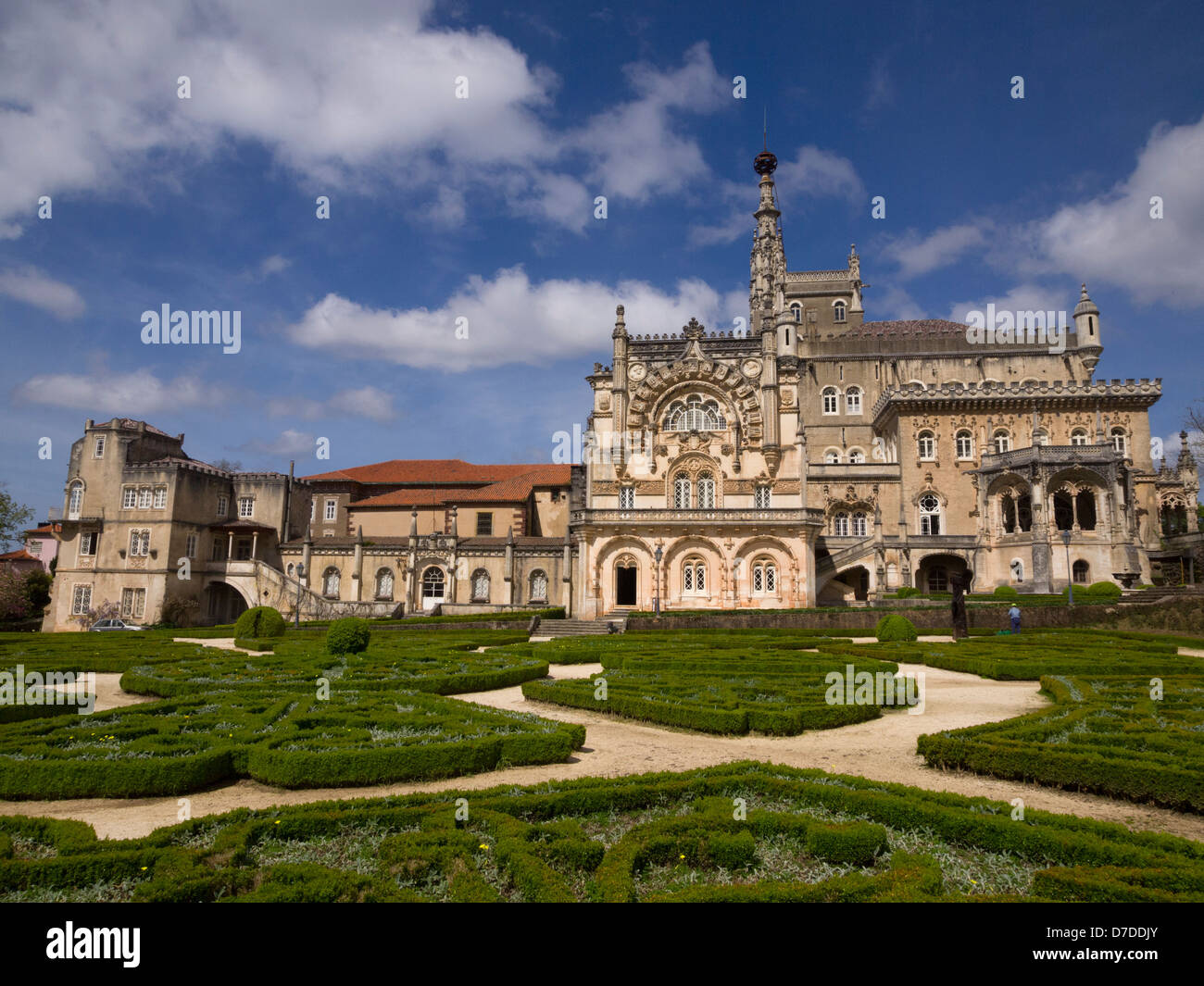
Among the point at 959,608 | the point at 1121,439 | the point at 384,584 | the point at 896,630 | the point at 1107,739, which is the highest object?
the point at 1121,439

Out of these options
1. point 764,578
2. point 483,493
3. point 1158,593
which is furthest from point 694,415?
point 1158,593

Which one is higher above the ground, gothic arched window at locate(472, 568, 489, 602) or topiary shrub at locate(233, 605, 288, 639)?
gothic arched window at locate(472, 568, 489, 602)

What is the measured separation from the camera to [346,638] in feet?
64.3

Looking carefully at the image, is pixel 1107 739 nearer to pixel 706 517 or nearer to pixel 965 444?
pixel 706 517

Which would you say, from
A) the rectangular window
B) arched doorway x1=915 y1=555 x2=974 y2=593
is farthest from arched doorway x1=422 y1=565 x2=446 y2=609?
arched doorway x1=915 y1=555 x2=974 y2=593

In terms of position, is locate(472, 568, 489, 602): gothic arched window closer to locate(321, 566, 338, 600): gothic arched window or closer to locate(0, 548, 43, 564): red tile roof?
locate(321, 566, 338, 600): gothic arched window

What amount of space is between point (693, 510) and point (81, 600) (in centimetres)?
4040

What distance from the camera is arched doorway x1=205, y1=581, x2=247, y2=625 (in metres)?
49.3

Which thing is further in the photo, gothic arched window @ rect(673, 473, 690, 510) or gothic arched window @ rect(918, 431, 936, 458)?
gothic arched window @ rect(918, 431, 936, 458)

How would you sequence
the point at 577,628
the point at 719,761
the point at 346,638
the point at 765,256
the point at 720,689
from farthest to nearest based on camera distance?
the point at 765,256, the point at 577,628, the point at 346,638, the point at 720,689, the point at 719,761

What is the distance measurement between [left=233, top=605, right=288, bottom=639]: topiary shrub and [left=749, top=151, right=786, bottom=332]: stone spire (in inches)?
1799

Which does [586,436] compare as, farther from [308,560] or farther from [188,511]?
[188,511]

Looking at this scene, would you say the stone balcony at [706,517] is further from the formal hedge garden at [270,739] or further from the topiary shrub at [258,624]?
the formal hedge garden at [270,739]

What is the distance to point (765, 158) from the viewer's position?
6812 cm
